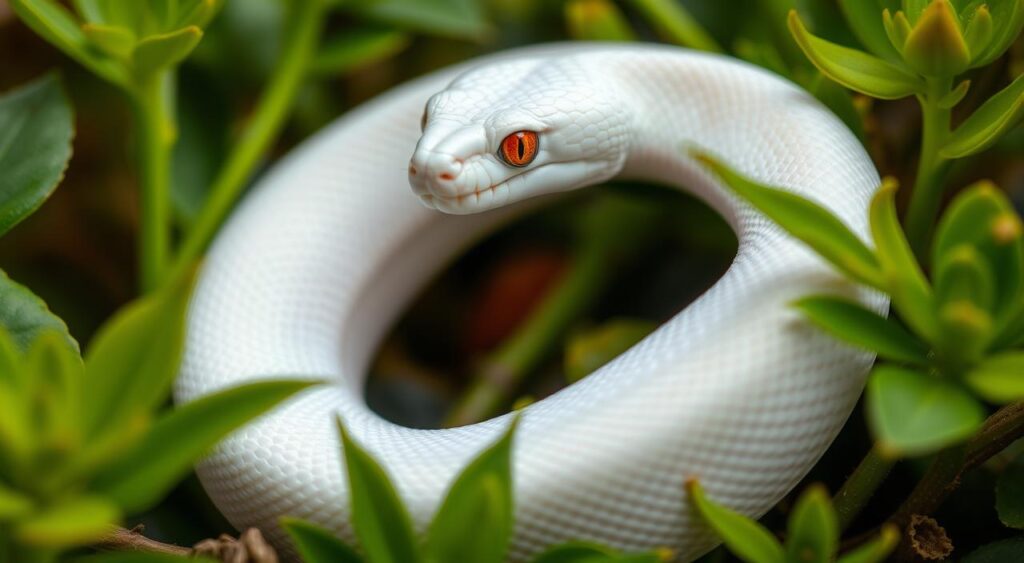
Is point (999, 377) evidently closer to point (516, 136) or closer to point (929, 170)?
point (929, 170)

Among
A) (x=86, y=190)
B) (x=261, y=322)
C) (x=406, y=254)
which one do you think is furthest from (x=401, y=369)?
(x=86, y=190)

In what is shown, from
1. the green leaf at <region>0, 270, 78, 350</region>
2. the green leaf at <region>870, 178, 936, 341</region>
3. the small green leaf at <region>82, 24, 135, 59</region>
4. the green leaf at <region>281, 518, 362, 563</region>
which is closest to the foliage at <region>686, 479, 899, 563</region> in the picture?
the green leaf at <region>870, 178, 936, 341</region>

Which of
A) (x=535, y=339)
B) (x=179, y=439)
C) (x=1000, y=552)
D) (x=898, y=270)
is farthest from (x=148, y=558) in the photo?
(x=535, y=339)

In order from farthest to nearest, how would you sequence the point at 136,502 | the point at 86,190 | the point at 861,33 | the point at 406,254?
the point at 86,190 < the point at 406,254 < the point at 861,33 < the point at 136,502

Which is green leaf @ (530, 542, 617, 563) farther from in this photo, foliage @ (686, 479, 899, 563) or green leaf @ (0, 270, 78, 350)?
green leaf @ (0, 270, 78, 350)

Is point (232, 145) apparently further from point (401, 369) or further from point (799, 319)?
point (799, 319)

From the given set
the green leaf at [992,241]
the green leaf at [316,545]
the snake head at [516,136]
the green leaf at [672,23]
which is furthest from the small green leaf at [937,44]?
the green leaf at [316,545]
